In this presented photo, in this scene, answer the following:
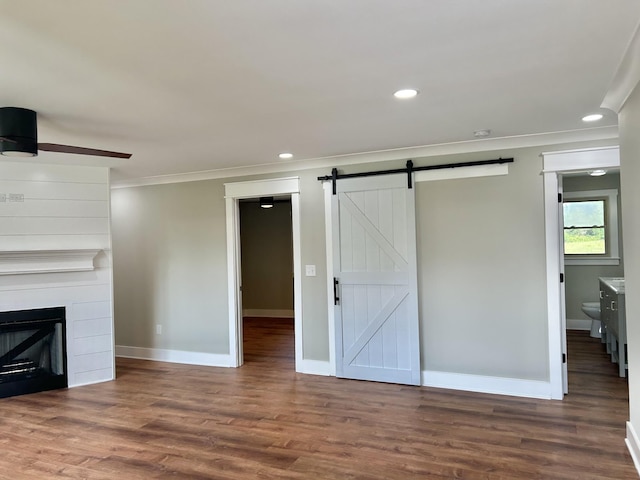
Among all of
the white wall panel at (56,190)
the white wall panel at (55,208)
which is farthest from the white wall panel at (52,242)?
the white wall panel at (56,190)

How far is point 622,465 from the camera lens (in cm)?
271

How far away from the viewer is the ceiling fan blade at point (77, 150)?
130 inches

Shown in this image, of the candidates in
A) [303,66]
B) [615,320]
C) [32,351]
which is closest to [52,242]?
[32,351]

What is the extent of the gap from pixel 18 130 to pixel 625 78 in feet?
11.9

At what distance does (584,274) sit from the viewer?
6660 mm

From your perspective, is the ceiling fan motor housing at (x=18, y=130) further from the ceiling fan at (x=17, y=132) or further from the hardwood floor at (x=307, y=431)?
the hardwood floor at (x=307, y=431)

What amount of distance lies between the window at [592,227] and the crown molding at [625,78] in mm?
4234

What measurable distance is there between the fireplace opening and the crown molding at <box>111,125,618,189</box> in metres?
2.00

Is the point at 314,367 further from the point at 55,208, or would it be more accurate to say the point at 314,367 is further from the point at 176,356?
the point at 55,208

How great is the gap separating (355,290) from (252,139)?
1.88 m

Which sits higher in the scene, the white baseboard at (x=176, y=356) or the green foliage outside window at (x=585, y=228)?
the green foliage outside window at (x=585, y=228)

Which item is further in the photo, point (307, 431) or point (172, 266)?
point (172, 266)

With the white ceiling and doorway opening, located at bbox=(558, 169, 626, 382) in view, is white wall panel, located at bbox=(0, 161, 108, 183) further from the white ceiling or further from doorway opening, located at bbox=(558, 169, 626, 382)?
doorway opening, located at bbox=(558, 169, 626, 382)

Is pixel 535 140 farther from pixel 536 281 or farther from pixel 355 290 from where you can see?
pixel 355 290
